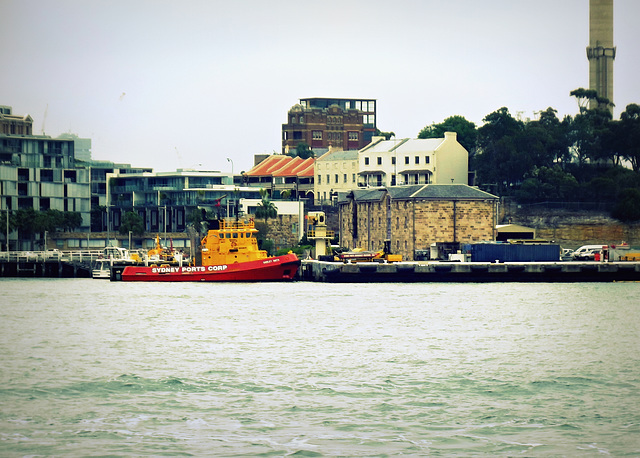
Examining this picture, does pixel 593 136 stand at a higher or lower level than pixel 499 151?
higher

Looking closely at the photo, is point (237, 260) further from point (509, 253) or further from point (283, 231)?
point (283, 231)

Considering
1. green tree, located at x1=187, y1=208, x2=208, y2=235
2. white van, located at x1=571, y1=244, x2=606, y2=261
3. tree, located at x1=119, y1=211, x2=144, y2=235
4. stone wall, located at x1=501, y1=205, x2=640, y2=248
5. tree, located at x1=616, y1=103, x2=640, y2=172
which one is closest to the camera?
white van, located at x1=571, y1=244, x2=606, y2=261

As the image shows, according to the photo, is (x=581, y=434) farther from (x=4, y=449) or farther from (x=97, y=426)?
(x=4, y=449)

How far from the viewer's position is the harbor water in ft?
103

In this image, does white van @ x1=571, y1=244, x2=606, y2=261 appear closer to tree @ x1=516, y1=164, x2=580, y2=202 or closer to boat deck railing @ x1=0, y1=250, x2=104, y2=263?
tree @ x1=516, y1=164, x2=580, y2=202

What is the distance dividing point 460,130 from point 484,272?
6572 cm

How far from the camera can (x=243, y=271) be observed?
9475 cm

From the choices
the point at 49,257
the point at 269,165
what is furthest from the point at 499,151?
the point at 49,257

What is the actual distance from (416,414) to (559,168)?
339ft

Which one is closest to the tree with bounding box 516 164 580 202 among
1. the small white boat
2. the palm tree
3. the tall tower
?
the tall tower

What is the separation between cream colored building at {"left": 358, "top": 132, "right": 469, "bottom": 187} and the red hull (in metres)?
49.8

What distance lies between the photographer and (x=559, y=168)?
438 ft

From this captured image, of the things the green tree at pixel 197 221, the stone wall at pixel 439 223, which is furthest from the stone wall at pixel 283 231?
the stone wall at pixel 439 223

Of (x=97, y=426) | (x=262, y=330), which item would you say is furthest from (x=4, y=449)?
(x=262, y=330)
